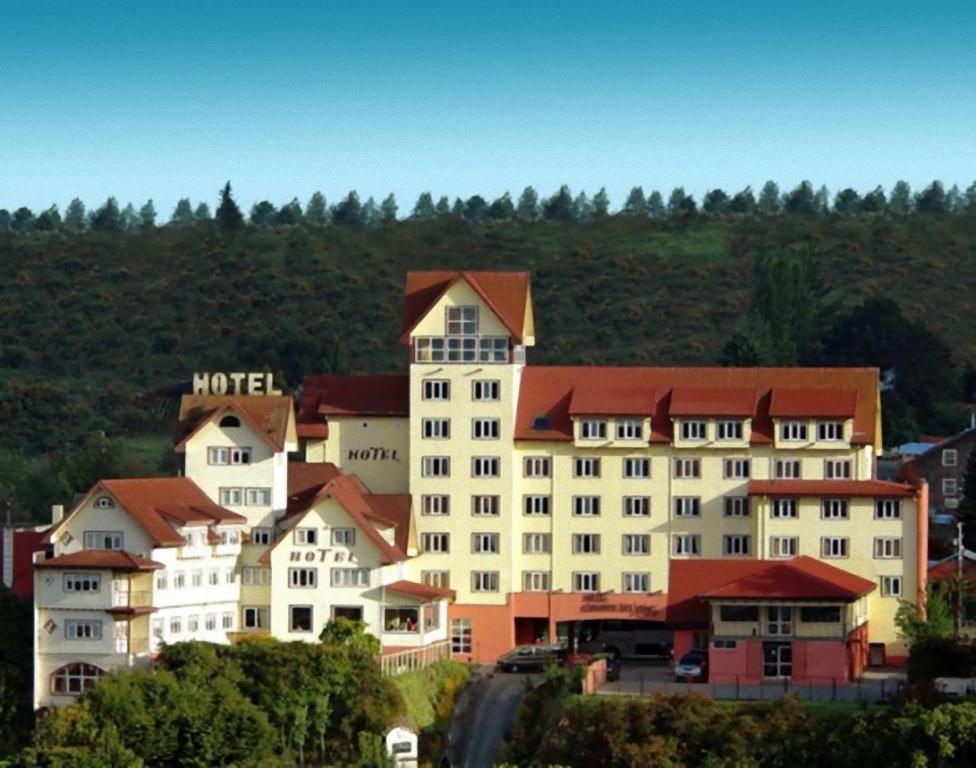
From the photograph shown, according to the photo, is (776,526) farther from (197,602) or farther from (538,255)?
(538,255)

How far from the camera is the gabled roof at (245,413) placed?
103750 mm

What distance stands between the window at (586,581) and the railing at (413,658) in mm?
5216

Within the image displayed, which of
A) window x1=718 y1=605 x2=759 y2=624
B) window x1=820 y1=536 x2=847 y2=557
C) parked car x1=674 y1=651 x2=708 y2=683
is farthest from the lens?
window x1=820 y1=536 x2=847 y2=557

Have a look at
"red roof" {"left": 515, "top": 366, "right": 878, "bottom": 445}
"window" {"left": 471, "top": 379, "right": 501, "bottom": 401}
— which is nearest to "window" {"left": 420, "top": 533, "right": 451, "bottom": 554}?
"red roof" {"left": 515, "top": 366, "right": 878, "bottom": 445}

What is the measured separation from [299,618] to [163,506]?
19.1ft

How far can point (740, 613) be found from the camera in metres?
97.9

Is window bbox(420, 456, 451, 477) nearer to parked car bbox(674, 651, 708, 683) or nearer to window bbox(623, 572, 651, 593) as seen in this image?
window bbox(623, 572, 651, 593)

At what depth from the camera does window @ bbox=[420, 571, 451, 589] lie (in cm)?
10569

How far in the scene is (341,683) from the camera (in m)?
94.7

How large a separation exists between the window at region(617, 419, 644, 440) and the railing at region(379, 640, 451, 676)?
935 cm

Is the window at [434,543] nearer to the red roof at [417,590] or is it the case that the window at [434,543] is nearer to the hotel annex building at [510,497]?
the hotel annex building at [510,497]

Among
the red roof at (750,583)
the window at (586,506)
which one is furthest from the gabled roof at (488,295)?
the red roof at (750,583)

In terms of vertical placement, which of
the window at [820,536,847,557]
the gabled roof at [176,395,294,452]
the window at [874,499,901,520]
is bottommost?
the window at [820,536,847,557]

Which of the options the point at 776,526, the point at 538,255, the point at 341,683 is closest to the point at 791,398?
the point at 776,526
